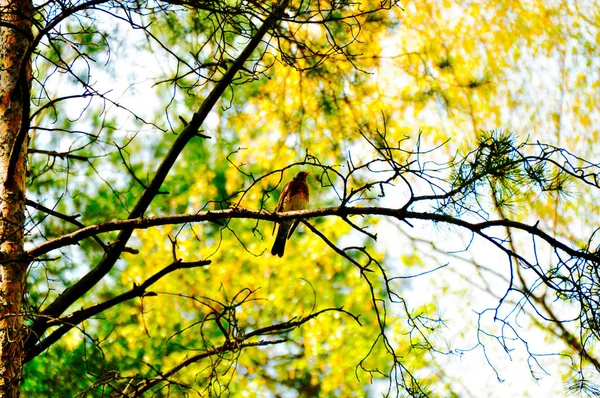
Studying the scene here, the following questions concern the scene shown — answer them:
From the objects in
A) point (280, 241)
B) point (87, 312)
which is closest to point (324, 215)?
Result: point (87, 312)

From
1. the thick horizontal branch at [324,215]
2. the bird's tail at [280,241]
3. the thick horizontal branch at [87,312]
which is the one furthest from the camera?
the bird's tail at [280,241]

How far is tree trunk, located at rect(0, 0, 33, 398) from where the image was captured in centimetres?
183

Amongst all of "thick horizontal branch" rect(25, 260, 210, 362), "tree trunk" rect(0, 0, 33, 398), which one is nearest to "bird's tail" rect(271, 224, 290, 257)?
"thick horizontal branch" rect(25, 260, 210, 362)

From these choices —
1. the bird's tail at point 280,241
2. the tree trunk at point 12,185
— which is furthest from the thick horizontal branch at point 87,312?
the bird's tail at point 280,241

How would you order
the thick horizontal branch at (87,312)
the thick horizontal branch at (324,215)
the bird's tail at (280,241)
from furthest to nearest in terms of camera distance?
the bird's tail at (280,241), the thick horizontal branch at (87,312), the thick horizontal branch at (324,215)

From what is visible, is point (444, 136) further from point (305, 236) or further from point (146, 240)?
point (146, 240)

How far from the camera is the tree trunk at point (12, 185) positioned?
1834 millimetres

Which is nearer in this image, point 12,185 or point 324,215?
point 324,215

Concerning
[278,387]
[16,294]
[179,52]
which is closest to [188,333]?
[278,387]

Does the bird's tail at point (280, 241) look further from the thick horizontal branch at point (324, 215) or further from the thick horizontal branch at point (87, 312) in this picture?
the thick horizontal branch at point (324, 215)

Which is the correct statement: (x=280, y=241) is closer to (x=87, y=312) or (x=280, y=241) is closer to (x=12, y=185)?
(x=87, y=312)

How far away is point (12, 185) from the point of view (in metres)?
2.02

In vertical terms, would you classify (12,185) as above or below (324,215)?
above

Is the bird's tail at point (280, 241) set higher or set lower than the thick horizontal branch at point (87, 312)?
higher
